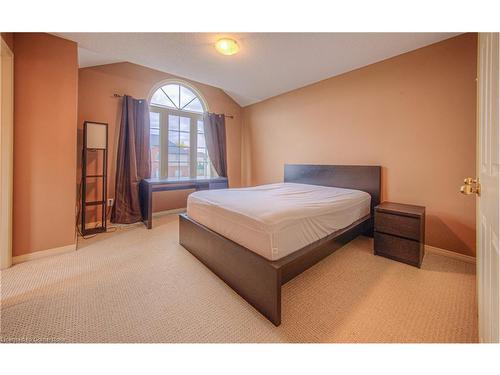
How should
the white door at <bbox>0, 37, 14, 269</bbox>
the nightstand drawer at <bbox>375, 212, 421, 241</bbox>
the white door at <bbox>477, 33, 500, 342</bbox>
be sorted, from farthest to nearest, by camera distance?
the nightstand drawer at <bbox>375, 212, 421, 241</bbox> < the white door at <bbox>0, 37, 14, 269</bbox> < the white door at <bbox>477, 33, 500, 342</bbox>

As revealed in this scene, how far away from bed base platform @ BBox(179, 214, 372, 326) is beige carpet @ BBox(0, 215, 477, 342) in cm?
8

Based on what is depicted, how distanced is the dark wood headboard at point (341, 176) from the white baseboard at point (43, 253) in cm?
327

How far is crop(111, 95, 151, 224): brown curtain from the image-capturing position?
3.29 meters

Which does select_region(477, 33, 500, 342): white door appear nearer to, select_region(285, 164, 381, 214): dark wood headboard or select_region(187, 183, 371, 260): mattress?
select_region(187, 183, 371, 260): mattress

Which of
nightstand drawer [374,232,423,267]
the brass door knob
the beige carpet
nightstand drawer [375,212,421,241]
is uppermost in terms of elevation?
the brass door knob

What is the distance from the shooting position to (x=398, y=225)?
2090 millimetres

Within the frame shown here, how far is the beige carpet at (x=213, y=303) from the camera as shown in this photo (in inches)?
47.4

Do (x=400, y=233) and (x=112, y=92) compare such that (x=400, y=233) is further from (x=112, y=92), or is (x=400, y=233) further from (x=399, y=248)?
(x=112, y=92)

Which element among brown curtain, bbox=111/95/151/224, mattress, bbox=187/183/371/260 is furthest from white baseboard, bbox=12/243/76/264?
mattress, bbox=187/183/371/260

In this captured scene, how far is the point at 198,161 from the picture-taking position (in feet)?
14.8
